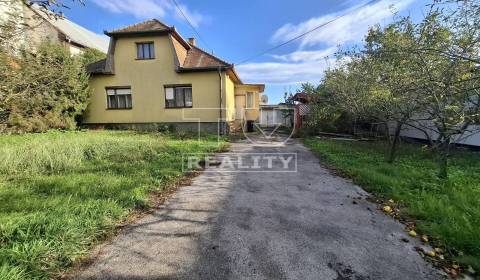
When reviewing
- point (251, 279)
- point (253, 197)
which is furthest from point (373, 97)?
point (251, 279)

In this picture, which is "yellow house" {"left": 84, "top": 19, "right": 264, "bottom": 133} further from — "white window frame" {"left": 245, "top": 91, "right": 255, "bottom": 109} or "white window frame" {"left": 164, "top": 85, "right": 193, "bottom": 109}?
"white window frame" {"left": 245, "top": 91, "right": 255, "bottom": 109}

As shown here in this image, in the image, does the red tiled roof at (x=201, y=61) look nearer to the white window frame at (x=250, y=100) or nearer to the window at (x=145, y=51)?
the window at (x=145, y=51)

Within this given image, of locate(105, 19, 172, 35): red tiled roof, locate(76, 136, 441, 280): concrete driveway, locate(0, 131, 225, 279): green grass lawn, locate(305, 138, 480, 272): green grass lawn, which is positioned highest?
locate(105, 19, 172, 35): red tiled roof

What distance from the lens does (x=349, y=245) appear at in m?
3.09

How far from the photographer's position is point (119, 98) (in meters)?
15.8

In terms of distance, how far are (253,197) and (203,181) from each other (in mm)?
1504

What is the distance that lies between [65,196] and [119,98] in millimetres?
13076

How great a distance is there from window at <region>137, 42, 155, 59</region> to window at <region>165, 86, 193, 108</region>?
2.08 meters

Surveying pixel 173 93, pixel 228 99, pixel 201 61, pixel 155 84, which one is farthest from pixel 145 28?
pixel 228 99

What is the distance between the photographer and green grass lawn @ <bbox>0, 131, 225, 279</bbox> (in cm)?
254

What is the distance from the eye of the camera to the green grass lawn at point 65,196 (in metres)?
2.54

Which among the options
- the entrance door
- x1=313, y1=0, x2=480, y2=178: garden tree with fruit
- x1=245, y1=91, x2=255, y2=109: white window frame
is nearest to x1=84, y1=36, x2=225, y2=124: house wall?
the entrance door

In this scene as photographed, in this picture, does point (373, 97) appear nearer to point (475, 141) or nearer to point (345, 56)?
point (345, 56)

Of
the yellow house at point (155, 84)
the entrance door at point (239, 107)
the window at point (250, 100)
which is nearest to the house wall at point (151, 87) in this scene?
the yellow house at point (155, 84)
